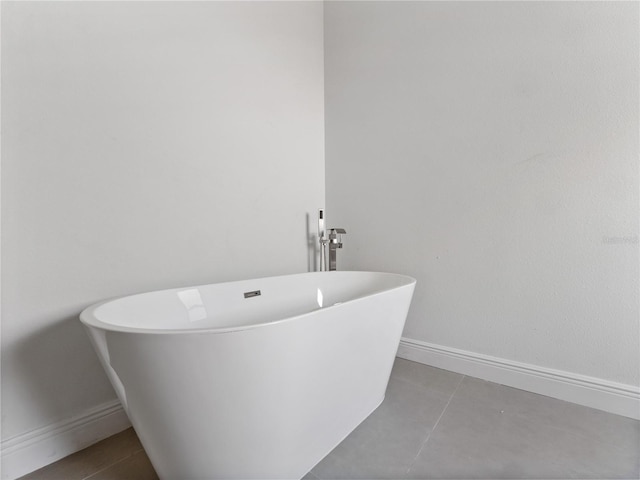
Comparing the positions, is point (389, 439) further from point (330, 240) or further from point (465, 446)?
point (330, 240)

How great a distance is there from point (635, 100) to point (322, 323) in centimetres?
146

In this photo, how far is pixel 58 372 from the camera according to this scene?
103 centimetres

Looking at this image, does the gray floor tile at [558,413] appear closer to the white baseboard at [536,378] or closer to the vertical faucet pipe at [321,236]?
the white baseboard at [536,378]

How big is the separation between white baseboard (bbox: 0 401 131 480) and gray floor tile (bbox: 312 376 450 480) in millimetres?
781

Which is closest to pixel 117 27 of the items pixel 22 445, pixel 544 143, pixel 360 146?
pixel 360 146

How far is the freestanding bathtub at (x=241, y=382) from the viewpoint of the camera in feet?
2.20

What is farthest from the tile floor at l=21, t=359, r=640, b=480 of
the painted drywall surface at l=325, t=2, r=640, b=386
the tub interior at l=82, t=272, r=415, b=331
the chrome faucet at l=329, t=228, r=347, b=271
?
the chrome faucet at l=329, t=228, r=347, b=271

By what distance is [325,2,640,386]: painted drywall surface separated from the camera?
1.22 metres

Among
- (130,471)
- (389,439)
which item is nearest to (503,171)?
(389,439)

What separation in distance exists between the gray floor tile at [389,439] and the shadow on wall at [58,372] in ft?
2.76

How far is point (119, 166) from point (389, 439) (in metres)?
1.41

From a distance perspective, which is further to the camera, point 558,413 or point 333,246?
point 333,246

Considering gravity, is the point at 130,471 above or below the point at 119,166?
below

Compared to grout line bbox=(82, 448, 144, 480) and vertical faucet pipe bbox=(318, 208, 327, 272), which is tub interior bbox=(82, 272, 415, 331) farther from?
grout line bbox=(82, 448, 144, 480)
